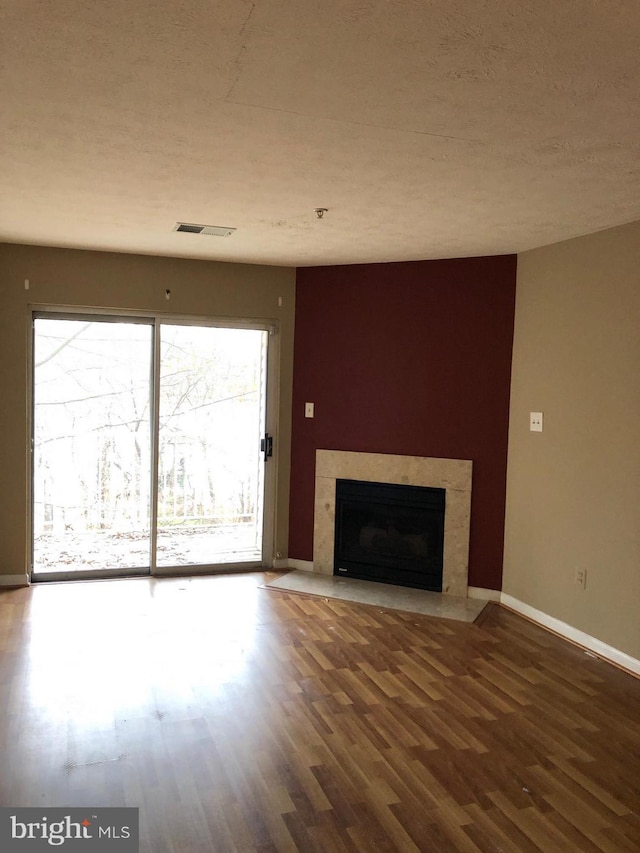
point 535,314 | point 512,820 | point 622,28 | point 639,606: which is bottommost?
point 512,820

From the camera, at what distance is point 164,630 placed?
4.27 m

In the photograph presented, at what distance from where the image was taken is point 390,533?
5.41 metres

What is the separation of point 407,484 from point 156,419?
6.55 ft

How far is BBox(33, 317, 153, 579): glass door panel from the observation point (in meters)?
5.23

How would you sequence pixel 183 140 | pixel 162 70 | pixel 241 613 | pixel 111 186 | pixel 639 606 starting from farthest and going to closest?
pixel 241 613
pixel 639 606
pixel 111 186
pixel 183 140
pixel 162 70

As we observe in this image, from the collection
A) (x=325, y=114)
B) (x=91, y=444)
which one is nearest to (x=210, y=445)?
(x=91, y=444)

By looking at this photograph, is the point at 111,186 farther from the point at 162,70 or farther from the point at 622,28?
the point at 622,28

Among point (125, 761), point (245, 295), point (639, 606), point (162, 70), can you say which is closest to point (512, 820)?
point (125, 761)

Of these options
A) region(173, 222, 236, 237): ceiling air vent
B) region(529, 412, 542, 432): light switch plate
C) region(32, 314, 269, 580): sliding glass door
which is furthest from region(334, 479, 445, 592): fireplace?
region(173, 222, 236, 237): ceiling air vent

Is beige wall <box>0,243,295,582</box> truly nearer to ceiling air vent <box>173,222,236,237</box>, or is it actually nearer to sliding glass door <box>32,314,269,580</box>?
sliding glass door <box>32,314,269,580</box>

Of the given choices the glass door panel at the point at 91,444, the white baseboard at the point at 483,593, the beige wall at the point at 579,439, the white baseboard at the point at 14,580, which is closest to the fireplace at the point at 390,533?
the white baseboard at the point at 483,593

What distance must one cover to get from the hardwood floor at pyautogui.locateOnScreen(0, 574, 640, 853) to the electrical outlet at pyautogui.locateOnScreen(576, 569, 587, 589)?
39 cm

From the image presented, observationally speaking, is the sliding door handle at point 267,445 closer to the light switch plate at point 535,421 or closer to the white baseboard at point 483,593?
the white baseboard at point 483,593

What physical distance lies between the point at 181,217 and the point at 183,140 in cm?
133
